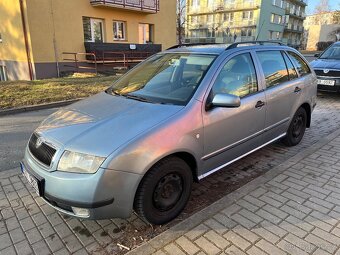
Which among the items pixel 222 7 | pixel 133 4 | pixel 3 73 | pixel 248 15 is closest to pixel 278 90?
pixel 133 4

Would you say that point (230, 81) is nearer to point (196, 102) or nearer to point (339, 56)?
point (196, 102)

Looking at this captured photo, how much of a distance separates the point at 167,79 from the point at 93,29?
15.1 m

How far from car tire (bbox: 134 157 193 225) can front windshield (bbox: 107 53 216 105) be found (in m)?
0.68

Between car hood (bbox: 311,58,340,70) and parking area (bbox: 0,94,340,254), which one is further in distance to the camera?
car hood (bbox: 311,58,340,70)

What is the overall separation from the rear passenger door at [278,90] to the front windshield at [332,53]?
6.25 metres

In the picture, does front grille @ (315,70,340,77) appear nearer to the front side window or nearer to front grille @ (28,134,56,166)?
the front side window

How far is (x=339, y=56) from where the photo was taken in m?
9.30

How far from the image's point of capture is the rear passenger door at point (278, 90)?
384cm

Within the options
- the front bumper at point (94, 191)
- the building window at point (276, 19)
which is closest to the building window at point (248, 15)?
the building window at point (276, 19)

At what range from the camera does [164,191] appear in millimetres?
2723

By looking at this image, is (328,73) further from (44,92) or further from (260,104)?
(44,92)

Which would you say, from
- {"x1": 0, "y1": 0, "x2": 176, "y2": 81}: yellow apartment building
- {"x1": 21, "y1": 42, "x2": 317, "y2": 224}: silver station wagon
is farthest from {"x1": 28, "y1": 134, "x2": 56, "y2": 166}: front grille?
{"x1": 0, "y1": 0, "x2": 176, "y2": 81}: yellow apartment building

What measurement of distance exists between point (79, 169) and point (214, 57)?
195cm

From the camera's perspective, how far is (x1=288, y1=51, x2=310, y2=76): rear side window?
15.1 ft
